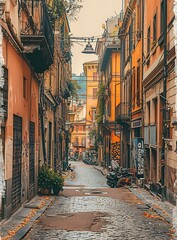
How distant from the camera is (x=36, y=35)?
15.0m

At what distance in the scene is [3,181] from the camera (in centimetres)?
1127

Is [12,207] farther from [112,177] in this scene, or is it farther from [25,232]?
[112,177]

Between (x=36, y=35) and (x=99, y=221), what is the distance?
5.73 meters

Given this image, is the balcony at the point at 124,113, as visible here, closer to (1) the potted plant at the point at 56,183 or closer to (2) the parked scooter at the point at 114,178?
(2) the parked scooter at the point at 114,178

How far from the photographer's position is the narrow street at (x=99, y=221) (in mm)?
10883

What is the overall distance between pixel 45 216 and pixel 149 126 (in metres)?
10.1

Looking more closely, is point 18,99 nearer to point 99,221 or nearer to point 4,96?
point 4,96

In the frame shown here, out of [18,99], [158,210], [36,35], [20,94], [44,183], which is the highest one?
[36,35]

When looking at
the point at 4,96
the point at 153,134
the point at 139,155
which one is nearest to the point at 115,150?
the point at 139,155

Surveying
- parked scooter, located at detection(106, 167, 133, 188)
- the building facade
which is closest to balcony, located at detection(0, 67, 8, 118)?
the building facade

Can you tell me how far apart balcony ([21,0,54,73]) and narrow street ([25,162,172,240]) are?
4.72m

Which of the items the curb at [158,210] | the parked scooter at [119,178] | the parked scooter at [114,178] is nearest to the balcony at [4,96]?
the curb at [158,210]

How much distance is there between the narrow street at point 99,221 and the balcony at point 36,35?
472cm

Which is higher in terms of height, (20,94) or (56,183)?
(20,94)
